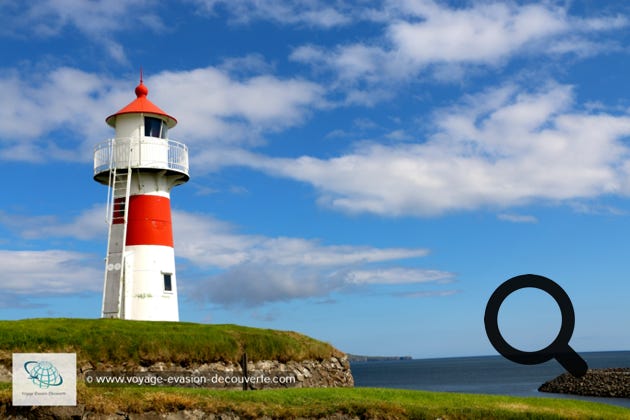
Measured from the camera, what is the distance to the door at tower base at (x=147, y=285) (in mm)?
26984

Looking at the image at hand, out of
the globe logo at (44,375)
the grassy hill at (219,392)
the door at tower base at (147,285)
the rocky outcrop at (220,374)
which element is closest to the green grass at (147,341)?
the grassy hill at (219,392)

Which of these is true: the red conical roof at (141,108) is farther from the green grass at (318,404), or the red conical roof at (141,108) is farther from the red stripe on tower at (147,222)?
the green grass at (318,404)

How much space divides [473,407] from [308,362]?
8.32m

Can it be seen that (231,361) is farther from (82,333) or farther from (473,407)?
(473,407)

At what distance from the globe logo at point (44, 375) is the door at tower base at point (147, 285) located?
1150 centimetres

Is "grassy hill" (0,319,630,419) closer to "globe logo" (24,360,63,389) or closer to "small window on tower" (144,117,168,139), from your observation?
"globe logo" (24,360,63,389)

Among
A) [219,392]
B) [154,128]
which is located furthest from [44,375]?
[154,128]

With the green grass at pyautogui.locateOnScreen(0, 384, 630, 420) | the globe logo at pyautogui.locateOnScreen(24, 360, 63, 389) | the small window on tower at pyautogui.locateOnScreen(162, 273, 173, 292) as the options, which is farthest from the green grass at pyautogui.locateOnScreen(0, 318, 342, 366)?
the globe logo at pyautogui.locateOnScreen(24, 360, 63, 389)

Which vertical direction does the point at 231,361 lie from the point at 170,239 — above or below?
below

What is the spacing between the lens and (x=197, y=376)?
2208cm

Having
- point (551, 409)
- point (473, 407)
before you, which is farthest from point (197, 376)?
point (551, 409)

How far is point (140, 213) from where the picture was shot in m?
27.7

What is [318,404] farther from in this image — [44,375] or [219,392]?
[44,375]

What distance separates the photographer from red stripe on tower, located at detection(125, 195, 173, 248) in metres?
27.5
